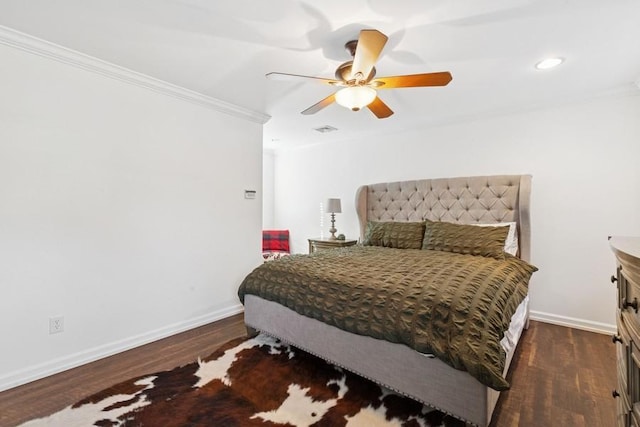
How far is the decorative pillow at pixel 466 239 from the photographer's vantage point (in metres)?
2.71

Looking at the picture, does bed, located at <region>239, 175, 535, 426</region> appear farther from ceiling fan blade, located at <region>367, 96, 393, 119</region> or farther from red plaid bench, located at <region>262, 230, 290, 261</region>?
red plaid bench, located at <region>262, 230, 290, 261</region>

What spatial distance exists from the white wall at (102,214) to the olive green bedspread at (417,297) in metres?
0.85

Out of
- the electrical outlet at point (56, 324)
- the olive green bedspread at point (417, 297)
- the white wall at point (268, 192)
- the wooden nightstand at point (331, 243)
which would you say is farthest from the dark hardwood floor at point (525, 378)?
the white wall at point (268, 192)

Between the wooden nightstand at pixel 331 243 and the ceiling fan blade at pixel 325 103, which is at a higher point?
the ceiling fan blade at pixel 325 103

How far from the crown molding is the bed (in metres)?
1.83

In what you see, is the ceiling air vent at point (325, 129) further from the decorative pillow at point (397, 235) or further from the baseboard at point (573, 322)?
the baseboard at point (573, 322)

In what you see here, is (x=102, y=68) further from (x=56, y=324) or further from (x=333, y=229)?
(x=333, y=229)

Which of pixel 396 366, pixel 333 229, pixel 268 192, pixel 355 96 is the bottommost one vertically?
pixel 396 366

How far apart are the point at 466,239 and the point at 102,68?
3446mm

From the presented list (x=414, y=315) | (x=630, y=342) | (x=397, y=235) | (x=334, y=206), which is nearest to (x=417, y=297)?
(x=414, y=315)

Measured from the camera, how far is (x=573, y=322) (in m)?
3.00

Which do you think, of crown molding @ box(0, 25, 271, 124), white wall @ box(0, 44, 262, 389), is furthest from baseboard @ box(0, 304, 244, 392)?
crown molding @ box(0, 25, 271, 124)

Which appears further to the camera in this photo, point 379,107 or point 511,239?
point 511,239

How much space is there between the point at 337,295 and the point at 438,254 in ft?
4.24
